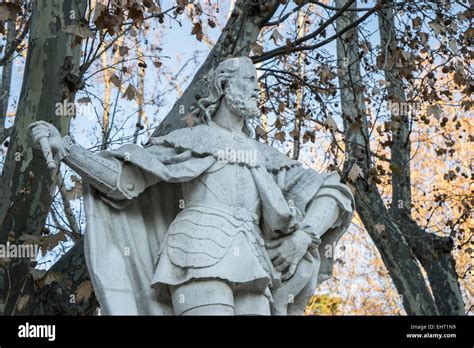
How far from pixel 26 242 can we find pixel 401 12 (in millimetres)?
5344

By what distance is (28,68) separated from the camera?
893cm

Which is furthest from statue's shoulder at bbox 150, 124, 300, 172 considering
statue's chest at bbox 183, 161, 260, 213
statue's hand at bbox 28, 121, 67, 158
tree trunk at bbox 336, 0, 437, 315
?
tree trunk at bbox 336, 0, 437, 315

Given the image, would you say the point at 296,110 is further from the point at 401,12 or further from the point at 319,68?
the point at 401,12

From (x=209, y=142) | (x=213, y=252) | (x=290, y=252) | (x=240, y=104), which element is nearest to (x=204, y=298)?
(x=213, y=252)

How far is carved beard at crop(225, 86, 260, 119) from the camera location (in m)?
7.13

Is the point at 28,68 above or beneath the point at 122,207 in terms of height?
above

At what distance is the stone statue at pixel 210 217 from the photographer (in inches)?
253

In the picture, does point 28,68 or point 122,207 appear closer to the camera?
point 122,207

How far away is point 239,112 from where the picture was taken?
7152 mm

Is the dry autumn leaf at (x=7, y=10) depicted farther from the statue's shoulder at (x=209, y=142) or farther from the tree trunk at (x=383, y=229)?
the tree trunk at (x=383, y=229)

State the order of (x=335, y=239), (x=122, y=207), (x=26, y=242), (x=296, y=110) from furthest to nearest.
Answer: (x=296, y=110) < (x=26, y=242) < (x=335, y=239) < (x=122, y=207)
